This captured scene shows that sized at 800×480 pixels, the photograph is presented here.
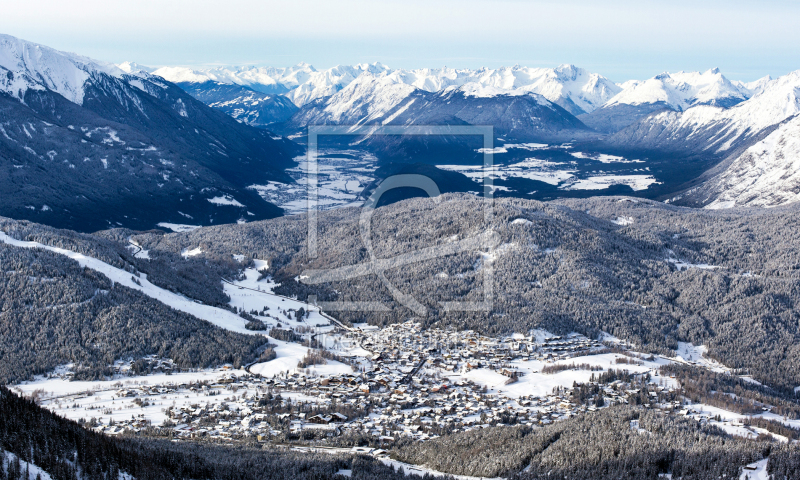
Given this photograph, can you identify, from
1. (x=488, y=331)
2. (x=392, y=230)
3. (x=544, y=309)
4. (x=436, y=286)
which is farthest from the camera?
(x=392, y=230)

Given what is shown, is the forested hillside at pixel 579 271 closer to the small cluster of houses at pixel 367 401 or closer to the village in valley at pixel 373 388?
the village in valley at pixel 373 388

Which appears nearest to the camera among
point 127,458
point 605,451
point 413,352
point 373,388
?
point 127,458

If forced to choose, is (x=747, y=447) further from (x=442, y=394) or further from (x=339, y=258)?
(x=339, y=258)

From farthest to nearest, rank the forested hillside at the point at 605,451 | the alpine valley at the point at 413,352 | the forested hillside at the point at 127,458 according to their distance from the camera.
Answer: the alpine valley at the point at 413,352, the forested hillside at the point at 605,451, the forested hillside at the point at 127,458

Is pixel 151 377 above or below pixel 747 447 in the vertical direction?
below

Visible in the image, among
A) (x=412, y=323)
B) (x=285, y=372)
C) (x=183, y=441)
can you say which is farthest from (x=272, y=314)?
→ (x=183, y=441)

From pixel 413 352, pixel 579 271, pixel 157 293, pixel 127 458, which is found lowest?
pixel 413 352

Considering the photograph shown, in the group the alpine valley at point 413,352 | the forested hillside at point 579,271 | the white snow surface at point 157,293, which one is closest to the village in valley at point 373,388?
the alpine valley at point 413,352

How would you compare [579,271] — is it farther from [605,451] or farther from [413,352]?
[605,451]

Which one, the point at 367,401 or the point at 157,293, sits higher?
the point at 157,293

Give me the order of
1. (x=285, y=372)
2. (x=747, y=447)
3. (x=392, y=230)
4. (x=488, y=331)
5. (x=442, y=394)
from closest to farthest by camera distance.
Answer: (x=747, y=447), (x=442, y=394), (x=285, y=372), (x=488, y=331), (x=392, y=230)

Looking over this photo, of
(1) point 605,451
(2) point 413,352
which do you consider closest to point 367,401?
(2) point 413,352
